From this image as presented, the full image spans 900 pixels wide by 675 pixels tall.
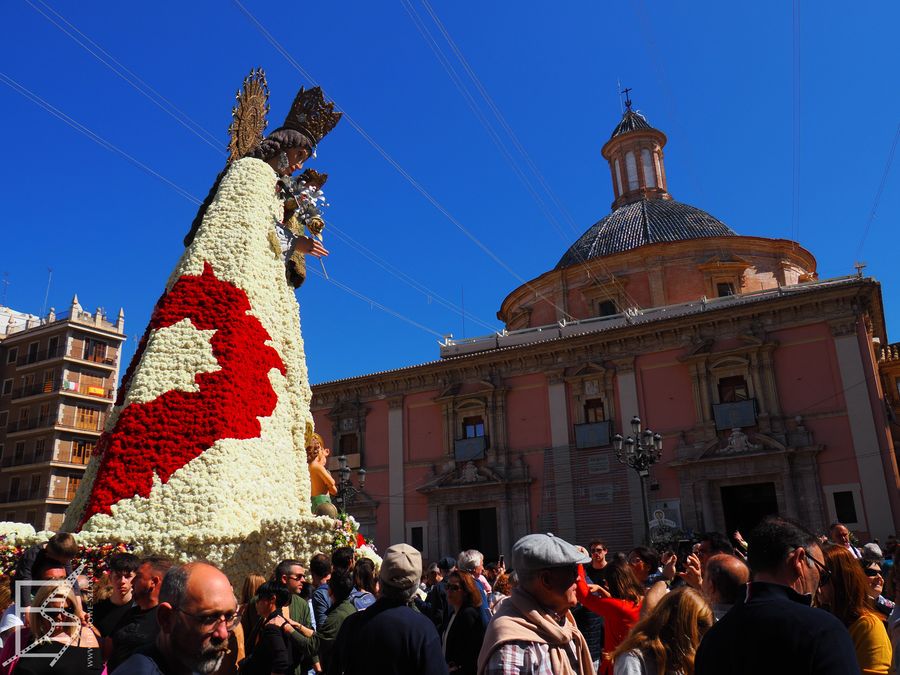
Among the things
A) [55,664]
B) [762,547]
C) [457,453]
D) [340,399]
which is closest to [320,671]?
[55,664]

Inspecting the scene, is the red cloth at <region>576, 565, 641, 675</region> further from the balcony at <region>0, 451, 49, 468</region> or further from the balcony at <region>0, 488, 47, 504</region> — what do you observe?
the balcony at <region>0, 451, 49, 468</region>

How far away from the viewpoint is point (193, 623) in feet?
6.97

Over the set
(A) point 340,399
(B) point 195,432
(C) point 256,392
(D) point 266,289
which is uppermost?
(A) point 340,399

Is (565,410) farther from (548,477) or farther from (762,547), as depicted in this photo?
(762,547)

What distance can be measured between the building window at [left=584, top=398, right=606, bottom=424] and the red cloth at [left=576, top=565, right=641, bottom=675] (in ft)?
62.7

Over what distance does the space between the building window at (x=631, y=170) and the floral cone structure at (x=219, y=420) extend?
2620 cm

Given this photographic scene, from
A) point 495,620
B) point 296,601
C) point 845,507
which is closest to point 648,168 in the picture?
point 845,507

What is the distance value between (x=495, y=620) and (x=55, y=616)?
5.83ft

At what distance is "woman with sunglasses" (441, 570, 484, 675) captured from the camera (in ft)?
13.5

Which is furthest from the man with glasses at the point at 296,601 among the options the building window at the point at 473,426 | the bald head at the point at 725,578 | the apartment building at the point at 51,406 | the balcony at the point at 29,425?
the balcony at the point at 29,425

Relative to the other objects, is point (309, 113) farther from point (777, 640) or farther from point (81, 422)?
point (81, 422)

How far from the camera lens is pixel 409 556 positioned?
10.4ft

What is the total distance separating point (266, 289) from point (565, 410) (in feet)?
54.6

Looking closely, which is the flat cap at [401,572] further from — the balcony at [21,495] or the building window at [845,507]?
the balcony at [21,495]
